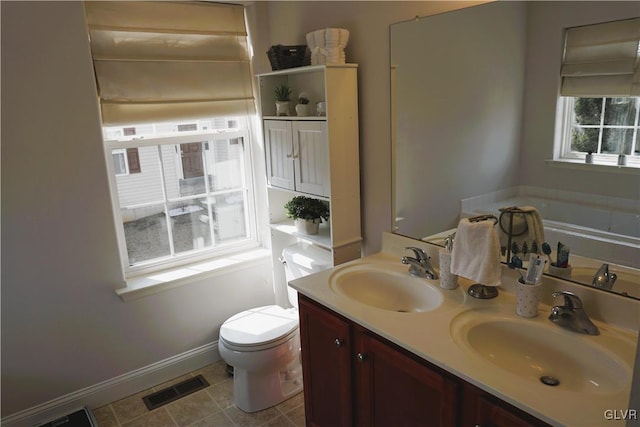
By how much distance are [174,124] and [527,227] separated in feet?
6.62

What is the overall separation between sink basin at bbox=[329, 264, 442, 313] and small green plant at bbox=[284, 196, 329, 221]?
546mm

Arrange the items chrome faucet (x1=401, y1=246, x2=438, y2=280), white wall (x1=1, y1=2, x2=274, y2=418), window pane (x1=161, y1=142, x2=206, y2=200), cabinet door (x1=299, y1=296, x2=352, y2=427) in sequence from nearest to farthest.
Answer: cabinet door (x1=299, y1=296, x2=352, y2=427) < chrome faucet (x1=401, y1=246, x2=438, y2=280) < white wall (x1=1, y1=2, x2=274, y2=418) < window pane (x1=161, y1=142, x2=206, y2=200)

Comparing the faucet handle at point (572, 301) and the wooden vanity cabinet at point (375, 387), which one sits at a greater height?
the faucet handle at point (572, 301)

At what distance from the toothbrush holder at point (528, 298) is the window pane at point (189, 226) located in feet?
6.49

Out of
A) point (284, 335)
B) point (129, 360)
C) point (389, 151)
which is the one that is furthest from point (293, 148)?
point (129, 360)

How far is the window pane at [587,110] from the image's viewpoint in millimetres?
1487

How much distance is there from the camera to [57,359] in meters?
2.40

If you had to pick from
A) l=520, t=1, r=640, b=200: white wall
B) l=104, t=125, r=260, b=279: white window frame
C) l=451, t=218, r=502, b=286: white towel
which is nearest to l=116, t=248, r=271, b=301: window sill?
l=104, t=125, r=260, b=279: white window frame

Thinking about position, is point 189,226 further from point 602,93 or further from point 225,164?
point 602,93

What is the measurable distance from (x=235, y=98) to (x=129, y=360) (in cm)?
168

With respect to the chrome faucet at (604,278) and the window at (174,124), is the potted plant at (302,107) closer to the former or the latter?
the window at (174,124)

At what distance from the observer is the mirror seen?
1525 mm

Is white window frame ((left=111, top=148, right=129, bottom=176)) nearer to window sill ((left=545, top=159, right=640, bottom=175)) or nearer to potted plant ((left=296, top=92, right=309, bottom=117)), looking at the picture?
potted plant ((left=296, top=92, right=309, bottom=117))

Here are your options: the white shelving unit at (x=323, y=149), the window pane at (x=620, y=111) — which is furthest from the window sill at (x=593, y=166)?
the white shelving unit at (x=323, y=149)
